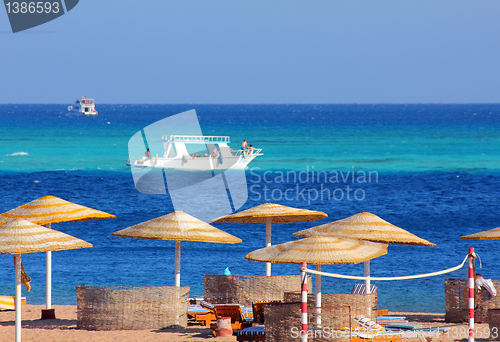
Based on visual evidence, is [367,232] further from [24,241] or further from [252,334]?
[24,241]

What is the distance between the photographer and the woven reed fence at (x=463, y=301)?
10844 millimetres

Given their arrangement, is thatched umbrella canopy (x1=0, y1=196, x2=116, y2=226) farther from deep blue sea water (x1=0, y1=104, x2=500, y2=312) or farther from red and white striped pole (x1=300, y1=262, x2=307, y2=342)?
red and white striped pole (x1=300, y1=262, x2=307, y2=342)

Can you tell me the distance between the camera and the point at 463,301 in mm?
11234

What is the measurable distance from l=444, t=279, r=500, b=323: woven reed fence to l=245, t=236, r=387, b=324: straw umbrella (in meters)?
2.76

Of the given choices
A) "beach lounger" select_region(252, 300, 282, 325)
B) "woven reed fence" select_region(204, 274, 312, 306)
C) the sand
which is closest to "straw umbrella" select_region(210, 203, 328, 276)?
"woven reed fence" select_region(204, 274, 312, 306)

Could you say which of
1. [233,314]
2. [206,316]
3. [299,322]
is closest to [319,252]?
[299,322]

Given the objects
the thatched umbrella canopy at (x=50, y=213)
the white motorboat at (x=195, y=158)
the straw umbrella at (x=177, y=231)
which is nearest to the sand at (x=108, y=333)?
the straw umbrella at (x=177, y=231)

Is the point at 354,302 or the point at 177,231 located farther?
the point at 177,231

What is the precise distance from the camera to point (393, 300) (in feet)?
52.0

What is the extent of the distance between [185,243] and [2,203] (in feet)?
47.3

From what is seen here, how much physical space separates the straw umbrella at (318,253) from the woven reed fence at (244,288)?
9.01 ft

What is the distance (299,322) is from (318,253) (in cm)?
96

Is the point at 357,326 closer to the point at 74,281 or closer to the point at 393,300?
the point at 393,300

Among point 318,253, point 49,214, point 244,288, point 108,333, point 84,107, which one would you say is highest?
point 84,107
